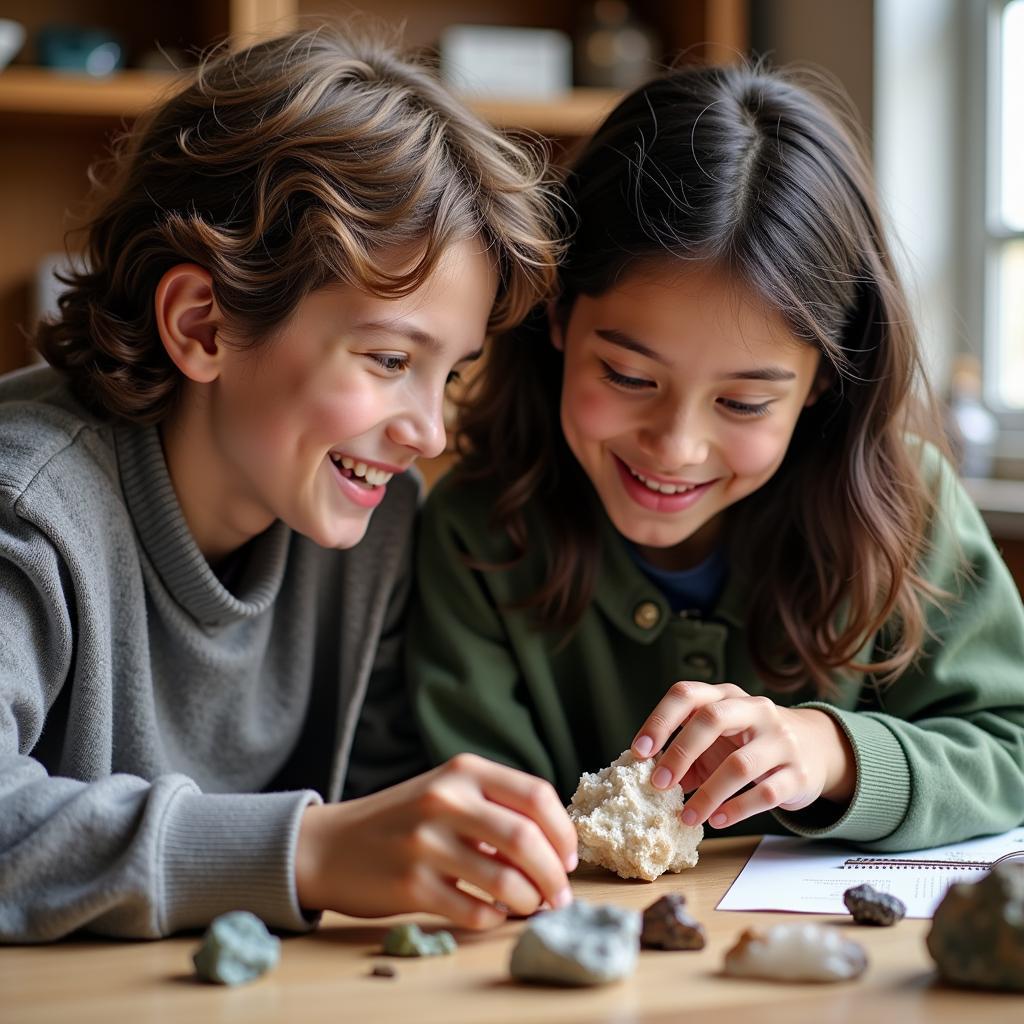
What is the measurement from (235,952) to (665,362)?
604 mm

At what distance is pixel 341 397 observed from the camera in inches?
43.1

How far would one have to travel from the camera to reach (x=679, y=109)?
3.92 ft

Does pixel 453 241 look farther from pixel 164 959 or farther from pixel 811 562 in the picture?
pixel 164 959

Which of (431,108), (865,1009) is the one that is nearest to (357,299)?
(431,108)

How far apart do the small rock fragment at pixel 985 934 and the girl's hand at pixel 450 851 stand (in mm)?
218

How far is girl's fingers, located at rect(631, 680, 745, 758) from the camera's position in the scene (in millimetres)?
929

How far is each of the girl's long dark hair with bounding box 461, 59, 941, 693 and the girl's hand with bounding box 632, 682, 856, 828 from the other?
187 mm

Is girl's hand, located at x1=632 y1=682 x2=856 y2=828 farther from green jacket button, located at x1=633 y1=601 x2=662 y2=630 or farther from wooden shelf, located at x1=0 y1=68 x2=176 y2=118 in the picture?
wooden shelf, located at x1=0 y1=68 x2=176 y2=118

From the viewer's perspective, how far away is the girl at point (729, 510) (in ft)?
3.67

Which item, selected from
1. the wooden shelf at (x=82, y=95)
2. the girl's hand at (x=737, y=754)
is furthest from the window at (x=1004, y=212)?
the girl's hand at (x=737, y=754)

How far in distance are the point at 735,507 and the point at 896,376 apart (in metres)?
0.20

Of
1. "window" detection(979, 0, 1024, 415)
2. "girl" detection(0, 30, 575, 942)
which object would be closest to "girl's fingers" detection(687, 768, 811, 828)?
"girl" detection(0, 30, 575, 942)

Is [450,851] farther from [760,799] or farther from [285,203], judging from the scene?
[285,203]

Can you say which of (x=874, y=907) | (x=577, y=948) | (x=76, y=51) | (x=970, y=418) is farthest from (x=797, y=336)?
(x=76, y=51)
